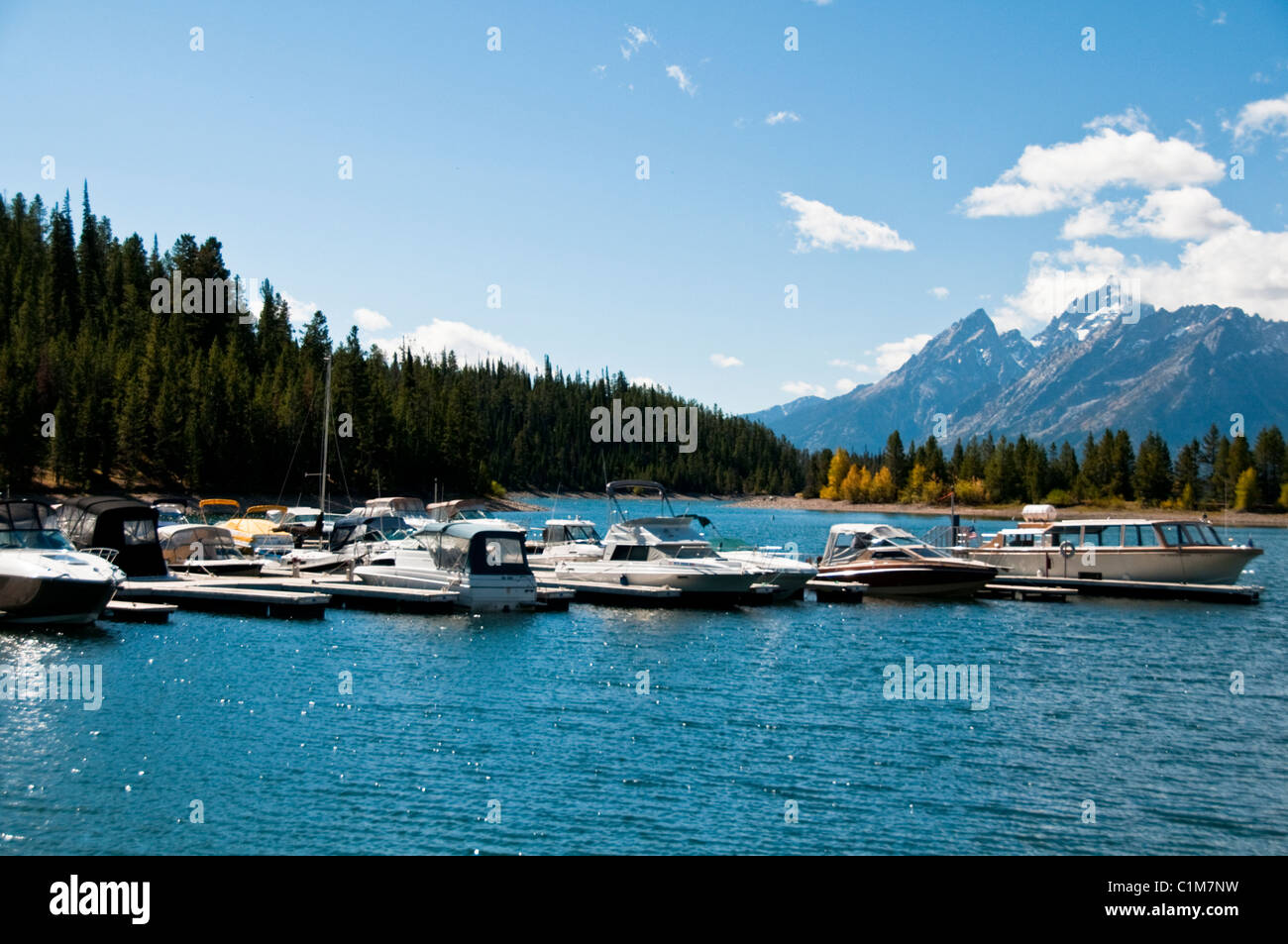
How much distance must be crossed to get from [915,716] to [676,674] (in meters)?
7.35

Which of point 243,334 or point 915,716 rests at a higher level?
point 243,334

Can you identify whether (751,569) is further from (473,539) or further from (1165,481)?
(1165,481)

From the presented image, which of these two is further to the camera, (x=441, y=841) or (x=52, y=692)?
(x=52, y=692)

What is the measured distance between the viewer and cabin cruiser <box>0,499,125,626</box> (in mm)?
31891

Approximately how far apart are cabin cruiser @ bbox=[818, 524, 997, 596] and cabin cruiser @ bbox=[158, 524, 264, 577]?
93.0 ft

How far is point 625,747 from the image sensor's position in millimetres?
21109

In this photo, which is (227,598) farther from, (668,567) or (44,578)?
(668,567)

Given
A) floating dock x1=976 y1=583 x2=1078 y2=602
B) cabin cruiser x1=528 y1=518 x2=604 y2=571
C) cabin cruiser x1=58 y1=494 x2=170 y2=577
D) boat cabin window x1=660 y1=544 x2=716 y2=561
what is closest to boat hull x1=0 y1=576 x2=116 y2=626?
cabin cruiser x1=58 y1=494 x2=170 y2=577

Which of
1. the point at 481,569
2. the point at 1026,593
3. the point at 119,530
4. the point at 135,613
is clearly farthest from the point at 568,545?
the point at 1026,593

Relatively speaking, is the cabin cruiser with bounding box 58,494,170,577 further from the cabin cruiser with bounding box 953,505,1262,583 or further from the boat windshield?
the cabin cruiser with bounding box 953,505,1262,583

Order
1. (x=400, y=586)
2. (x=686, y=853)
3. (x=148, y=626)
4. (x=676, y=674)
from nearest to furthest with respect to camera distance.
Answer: (x=686, y=853), (x=676, y=674), (x=148, y=626), (x=400, y=586)

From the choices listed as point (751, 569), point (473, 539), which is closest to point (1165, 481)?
point (751, 569)

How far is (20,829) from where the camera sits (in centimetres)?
1576

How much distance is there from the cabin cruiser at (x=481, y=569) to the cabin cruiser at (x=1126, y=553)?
26504 millimetres
